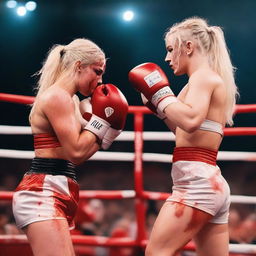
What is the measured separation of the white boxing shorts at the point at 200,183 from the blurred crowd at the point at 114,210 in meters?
0.87

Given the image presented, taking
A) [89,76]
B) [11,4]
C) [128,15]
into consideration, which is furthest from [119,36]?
[89,76]

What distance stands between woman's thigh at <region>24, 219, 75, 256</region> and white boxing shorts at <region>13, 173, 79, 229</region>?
21 millimetres

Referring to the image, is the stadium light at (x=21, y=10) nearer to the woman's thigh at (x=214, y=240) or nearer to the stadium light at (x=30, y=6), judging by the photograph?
the stadium light at (x=30, y=6)

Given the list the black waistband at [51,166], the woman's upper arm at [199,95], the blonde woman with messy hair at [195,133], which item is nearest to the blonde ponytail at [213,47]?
the blonde woman with messy hair at [195,133]

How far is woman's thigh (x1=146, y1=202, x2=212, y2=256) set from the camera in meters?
1.84

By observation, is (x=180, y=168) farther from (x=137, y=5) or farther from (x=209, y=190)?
(x=137, y=5)

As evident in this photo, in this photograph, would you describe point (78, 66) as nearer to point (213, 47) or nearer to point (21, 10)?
point (213, 47)

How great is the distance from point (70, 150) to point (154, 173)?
4.81m

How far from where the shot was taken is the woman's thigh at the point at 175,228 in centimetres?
184

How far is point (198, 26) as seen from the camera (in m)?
2.04

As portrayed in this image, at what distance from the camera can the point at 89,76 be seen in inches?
80.8

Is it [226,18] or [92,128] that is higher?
[226,18]

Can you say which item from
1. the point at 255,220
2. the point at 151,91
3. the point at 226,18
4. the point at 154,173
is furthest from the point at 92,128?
the point at 226,18

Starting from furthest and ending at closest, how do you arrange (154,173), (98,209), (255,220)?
(154,173) → (98,209) → (255,220)
